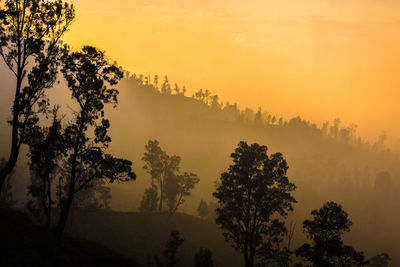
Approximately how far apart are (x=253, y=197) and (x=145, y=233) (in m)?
43.4

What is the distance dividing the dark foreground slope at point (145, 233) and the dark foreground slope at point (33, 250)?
93.9 feet

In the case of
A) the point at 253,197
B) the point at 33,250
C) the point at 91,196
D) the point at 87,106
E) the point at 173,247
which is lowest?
the point at 173,247

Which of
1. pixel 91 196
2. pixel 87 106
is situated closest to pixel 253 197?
pixel 87 106

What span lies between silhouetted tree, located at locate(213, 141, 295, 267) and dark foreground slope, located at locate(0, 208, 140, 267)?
1313 cm

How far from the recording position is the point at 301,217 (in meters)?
146

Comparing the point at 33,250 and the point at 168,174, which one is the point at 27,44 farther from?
the point at 168,174

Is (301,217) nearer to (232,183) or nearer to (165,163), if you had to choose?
(165,163)

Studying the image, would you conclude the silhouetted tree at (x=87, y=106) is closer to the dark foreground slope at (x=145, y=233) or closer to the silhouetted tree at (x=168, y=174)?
the dark foreground slope at (x=145, y=233)

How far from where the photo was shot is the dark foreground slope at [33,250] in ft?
57.6

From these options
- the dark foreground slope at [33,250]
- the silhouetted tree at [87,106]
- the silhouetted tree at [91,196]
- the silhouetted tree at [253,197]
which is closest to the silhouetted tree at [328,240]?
the silhouetted tree at [253,197]

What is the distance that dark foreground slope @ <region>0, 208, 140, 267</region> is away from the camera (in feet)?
57.6

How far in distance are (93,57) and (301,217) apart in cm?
14753

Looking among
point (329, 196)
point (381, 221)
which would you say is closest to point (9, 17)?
point (381, 221)

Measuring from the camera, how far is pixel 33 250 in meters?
19.6
